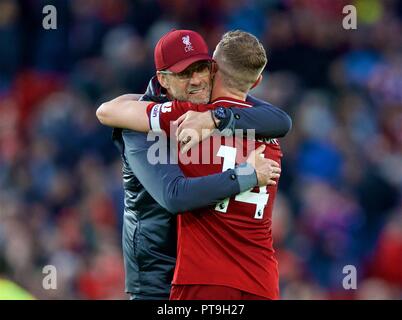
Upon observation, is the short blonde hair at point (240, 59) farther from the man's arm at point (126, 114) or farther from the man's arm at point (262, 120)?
the man's arm at point (126, 114)

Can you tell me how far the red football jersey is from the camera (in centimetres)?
362

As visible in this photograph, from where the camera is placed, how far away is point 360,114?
26.0 ft

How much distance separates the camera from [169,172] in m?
3.65

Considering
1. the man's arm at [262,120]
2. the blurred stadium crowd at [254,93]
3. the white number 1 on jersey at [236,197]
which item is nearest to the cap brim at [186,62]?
A: the man's arm at [262,120]

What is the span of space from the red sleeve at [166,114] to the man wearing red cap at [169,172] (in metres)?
0.02

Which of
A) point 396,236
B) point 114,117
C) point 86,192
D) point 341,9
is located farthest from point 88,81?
point 114,117

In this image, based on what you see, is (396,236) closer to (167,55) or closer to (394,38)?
(394,38)

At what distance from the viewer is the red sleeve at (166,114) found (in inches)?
145

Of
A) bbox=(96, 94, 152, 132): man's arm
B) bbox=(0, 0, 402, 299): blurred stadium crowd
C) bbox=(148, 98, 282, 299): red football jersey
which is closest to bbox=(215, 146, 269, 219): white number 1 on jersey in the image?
bbox=(148, 98, 282, 299): red football jersey

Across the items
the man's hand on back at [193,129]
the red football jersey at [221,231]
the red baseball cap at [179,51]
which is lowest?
the red football jersey at [221,231]

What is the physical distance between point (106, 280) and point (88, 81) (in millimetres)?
2475

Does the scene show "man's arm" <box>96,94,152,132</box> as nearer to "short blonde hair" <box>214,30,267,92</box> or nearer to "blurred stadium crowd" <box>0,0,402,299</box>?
"short blonde hair" <box>214,30,267,92</box>

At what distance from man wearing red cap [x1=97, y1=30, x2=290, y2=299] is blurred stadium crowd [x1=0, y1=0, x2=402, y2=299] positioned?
2588 mm

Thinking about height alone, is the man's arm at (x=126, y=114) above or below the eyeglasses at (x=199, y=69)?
below
